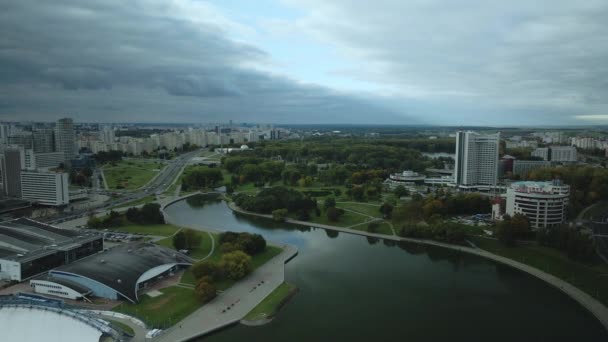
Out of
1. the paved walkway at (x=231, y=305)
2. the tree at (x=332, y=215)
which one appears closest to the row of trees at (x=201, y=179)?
the tree at (x=332, y=215)

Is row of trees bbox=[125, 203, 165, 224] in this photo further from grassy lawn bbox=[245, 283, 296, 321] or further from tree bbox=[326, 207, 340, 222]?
grassy lawn bbox=[245, 283, 296, 321]

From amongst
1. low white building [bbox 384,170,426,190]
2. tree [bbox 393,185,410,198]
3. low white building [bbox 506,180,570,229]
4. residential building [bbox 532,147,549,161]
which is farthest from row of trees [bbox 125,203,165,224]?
residential building [bbox 532,147,549,161]

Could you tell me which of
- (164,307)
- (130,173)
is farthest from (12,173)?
(164,307)

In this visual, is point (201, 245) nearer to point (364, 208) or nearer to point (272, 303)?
point (272, 303)

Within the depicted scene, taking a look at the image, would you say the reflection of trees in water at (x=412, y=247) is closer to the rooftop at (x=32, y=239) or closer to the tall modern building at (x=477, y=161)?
the rooftop at (x=32, y=239)

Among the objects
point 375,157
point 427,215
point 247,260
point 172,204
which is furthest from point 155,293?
point 375,157

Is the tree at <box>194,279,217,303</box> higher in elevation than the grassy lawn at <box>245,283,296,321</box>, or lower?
higher

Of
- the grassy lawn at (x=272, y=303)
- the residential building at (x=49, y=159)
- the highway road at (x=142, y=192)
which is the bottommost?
the grassy lawn at (x=272, y=303)
